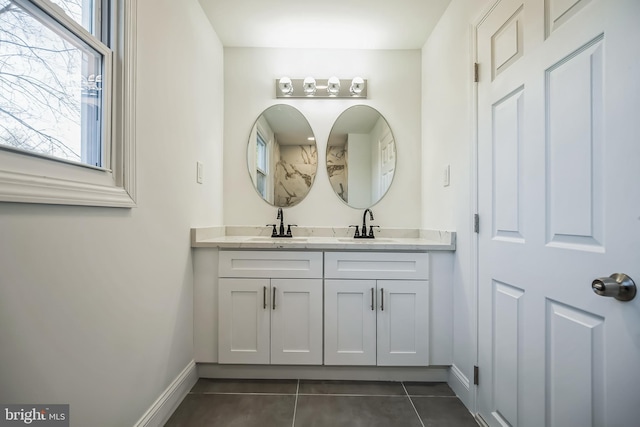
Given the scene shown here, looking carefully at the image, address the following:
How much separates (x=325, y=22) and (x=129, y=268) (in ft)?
6.70

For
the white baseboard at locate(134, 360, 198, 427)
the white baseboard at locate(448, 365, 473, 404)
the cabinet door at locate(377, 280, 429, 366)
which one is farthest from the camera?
the cabinet door at locate(377, 280, 429, 366)

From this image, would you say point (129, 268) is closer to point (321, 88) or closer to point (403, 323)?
point (403, 323)

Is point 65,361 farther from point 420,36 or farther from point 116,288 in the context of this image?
point 420,36

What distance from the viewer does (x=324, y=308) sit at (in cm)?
189

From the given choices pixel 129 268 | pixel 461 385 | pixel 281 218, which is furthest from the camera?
pixel 281 218

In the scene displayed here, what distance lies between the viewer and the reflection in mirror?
2.50 m

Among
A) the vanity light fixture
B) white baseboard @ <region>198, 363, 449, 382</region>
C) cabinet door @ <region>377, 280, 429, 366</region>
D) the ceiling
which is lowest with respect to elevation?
white baseboard @ <region>198, 363, 449, 382</region>

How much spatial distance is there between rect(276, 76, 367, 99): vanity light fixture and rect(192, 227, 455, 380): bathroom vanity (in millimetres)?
Result: 1348

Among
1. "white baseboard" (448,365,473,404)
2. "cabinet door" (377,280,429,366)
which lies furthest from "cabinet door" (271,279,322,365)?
"white baseboard" (448,365,473,404)

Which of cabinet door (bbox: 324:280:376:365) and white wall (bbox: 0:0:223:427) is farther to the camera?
cabinet door (bbox: 324:280:376:365)

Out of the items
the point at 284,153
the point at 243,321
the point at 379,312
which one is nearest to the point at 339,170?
the point at 284,153

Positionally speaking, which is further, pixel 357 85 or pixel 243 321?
pixel 357 85

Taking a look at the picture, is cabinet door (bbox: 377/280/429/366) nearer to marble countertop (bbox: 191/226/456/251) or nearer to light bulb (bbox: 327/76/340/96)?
marble countertop (bbox: 191/226/456/251)

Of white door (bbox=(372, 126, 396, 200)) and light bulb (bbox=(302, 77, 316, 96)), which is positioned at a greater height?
light bulb (bbox=(302, 77, 316, 96))
